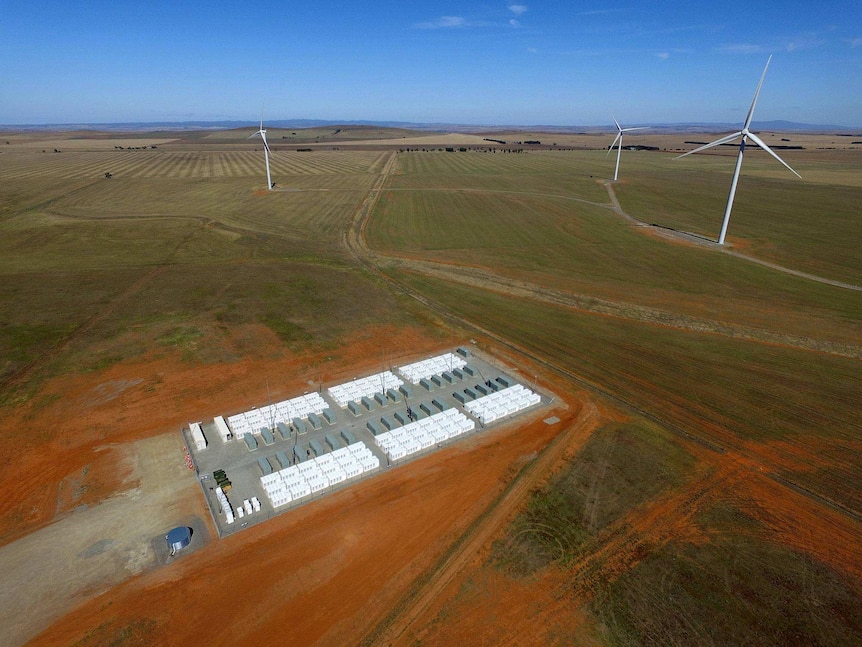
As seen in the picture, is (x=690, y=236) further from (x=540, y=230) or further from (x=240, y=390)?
(x=240, y=390)

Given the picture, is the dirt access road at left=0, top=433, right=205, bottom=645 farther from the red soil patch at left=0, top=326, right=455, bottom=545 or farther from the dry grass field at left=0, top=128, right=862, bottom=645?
the red soil patch at left=0, top=326, right=455, bottom=545

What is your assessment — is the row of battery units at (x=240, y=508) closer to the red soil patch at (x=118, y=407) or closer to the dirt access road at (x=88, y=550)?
the dirt access road at (x=88, y=550)

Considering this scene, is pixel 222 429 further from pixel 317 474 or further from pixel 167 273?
pixel 167 273

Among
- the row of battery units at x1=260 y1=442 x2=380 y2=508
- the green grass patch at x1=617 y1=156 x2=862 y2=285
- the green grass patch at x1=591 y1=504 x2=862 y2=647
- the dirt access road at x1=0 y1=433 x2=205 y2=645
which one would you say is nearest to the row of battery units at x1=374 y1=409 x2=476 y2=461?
the row of battery units at x1=260 y1=442 x2=380 y2=508

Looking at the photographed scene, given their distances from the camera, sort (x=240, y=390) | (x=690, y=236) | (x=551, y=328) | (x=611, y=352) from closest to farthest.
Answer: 1. (x=240, y=390)
2. (x=611, y=352)
3. (x=551, y=328)
4. (x=690, y=236)

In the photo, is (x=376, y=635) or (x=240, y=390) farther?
(x=240, y=390)

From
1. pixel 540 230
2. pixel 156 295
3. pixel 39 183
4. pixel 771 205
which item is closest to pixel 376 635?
pixel 156 295

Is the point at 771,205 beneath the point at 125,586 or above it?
above
